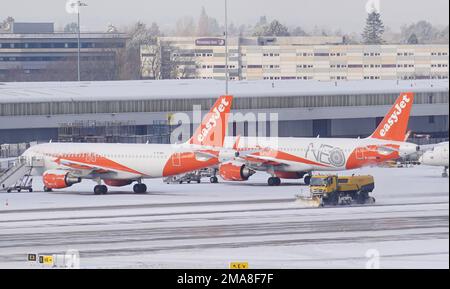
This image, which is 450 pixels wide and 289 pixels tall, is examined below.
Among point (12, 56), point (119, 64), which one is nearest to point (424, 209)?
point (119, 64)

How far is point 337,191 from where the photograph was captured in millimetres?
64125

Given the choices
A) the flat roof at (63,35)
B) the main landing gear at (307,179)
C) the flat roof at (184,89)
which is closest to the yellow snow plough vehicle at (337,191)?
the main landing gear at (307,179)

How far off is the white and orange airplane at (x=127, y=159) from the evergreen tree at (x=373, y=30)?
4414 centimetres

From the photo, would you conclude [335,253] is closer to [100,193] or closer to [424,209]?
[424,209]

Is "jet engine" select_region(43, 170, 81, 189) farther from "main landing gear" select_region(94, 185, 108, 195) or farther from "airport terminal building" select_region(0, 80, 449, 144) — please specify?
"airport terminal building" select_region(0, 80, 449, 144)

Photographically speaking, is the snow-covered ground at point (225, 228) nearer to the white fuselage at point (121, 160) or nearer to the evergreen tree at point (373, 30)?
the white fuselage at point (121, 160)

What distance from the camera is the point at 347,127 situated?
118250 mm

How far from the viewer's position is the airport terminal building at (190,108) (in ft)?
358

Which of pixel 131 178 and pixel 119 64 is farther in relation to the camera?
pixel 119 64

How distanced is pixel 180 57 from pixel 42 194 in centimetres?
12078

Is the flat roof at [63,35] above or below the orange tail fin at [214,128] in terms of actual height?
above

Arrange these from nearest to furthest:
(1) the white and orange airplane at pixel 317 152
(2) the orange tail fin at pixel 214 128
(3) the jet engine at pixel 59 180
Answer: (3) the jet engine at pixel 59 180 → (2) the orange tail fin at pixel 214 128 → (1) the white and orange airplane at pixel 317 152

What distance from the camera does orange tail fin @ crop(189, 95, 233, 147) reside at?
7650 cm

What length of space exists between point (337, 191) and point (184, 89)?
60.6 metres
